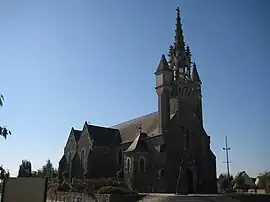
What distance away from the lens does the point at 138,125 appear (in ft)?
202

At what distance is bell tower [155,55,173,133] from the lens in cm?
5203

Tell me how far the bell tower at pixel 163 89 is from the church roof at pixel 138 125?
2.42m

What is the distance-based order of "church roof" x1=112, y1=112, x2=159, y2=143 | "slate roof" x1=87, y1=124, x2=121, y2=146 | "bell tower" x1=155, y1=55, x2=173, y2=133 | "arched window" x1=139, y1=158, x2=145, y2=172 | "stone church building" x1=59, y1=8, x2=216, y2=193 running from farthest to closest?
"slate roof" x1=87, y1=124, x2=121, y2=146, "church roof" x1=112, y1=112, x2=159, y2=143, "bell tower" x1=155, y1=55, x2=173, y2=133, "arched window" x1=139, y1=158, x2=145, y2=172, "stone church building" x1=59, y1=8, x2=216, y2=193

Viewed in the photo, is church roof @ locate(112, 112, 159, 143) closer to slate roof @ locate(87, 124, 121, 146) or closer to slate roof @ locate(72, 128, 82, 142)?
slate roof @ locate(87, 124, 121, 146)

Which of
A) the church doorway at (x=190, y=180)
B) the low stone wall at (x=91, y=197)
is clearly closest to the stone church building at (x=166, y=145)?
the church doorway at (x=190, y=180)

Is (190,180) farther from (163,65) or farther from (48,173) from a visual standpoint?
(48,173)

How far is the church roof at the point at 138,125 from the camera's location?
2197 inches

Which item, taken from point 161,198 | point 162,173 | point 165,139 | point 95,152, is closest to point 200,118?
point 165,139

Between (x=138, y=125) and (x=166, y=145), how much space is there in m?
12.2

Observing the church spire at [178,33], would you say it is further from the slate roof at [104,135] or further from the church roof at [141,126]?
the slate roof at [104,135]

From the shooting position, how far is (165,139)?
5038cm

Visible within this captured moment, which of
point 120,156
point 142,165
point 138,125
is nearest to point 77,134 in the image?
point 120,156

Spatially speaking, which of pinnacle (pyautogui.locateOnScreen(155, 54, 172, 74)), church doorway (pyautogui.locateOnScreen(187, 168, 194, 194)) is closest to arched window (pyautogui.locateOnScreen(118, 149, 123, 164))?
church doorway (pyautogui.locateOnScreen(187, 168, 194, 194))

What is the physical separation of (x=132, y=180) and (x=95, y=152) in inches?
540
